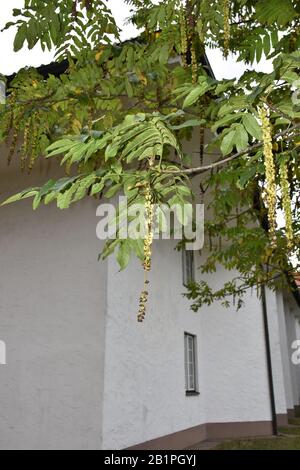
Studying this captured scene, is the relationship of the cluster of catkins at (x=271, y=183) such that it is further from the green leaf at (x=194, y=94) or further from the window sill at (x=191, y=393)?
the window sill at (x=191, y=393)

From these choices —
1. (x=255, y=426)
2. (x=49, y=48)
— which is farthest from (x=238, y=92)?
(x=255, y=426)

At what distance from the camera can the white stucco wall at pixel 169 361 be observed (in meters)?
6.84

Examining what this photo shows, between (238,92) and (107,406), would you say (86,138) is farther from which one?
(107,406)

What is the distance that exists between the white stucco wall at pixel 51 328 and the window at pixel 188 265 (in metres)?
4.91

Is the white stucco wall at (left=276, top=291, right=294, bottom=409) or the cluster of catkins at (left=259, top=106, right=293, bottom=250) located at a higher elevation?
the white stucco wall at (left=276, top=291, right=294, bottom=409)

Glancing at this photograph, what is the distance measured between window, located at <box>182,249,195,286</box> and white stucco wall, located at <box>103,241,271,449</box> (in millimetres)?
689

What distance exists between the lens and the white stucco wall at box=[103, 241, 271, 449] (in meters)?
6.84

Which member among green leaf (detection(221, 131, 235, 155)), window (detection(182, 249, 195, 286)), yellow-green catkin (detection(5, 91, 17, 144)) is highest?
window (detection(182, 249, 195, 286))

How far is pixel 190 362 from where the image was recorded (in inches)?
460

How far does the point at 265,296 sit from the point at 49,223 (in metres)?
9.19

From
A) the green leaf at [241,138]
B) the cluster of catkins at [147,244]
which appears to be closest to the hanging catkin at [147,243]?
the cluster of catkins at [147,244]

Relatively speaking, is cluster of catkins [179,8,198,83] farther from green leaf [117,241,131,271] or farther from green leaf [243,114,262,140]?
green leaf [117,241,131,271]

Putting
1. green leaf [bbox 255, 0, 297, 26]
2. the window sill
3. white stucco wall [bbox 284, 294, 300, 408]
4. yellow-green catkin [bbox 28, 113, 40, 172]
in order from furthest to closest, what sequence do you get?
white stucco wall [bbox 284, 294, 300, 408]
the window sill
yellow-green catkin [bbox 28, 113, 40, 172]
green leaf [bbox 255, 0, 297, 26]

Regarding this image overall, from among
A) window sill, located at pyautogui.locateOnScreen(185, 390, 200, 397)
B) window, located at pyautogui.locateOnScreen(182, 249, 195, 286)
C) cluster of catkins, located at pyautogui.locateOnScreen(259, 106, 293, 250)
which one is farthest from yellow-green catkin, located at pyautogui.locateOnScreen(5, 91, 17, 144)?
window sill, located at pyautogui.locateOnScreen(185, 390, 200, 397)
